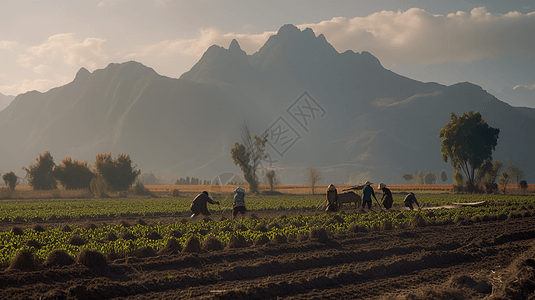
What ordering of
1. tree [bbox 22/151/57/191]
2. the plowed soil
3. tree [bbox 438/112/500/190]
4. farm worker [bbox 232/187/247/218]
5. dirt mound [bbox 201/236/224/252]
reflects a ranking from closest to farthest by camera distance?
the plowed soil → dirt mound [bbox 201/236/224/252] → farm worker [bbox 232/187/247/218] → tree [bbox 438/112/500/190] → tree [bbox 22/151/57/191]

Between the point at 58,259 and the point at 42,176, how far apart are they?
71.0 m

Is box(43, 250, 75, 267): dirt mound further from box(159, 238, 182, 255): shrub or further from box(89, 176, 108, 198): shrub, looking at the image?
box(89, 176, 108, 198): shrub

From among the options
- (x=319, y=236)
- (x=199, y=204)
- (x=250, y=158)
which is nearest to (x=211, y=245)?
(x=319, y=236)

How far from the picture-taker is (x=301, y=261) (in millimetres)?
12711

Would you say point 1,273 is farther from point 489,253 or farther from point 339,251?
point 489,253

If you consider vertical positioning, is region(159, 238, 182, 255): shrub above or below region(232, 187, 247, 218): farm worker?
below

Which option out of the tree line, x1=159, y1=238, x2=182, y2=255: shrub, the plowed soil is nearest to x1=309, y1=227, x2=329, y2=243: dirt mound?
the plowed soil

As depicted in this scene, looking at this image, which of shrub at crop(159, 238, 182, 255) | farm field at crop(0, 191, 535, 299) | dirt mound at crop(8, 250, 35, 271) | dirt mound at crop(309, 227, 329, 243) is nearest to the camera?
farm field at crop(0, 191, 535, 299)

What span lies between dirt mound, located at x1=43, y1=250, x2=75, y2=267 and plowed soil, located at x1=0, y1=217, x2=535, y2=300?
389mm

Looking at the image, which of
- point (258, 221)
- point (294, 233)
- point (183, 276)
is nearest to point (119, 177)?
point (258, 221)

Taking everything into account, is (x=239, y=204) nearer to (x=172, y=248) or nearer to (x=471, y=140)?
(x=172, y=248)

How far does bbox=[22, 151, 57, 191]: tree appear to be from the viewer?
240 ft

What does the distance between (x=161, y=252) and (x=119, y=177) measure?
6653 centimetres

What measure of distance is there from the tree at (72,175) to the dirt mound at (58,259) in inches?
2749
